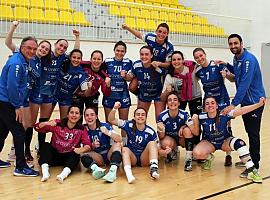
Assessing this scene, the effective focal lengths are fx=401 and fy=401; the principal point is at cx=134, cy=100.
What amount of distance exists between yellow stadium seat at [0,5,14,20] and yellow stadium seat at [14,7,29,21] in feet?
0.46

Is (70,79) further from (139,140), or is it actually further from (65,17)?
(65,17)

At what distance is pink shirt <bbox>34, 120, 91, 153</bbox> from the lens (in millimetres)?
4508

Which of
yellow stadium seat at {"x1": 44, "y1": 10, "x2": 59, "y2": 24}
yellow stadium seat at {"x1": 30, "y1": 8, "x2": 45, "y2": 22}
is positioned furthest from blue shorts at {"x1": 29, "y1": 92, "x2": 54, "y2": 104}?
yellow stadium seat at {"x1": 44, "y1": 10, "x2": 59, "y2": 24}

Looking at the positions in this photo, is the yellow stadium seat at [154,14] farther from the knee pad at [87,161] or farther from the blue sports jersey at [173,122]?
the knee pad at [87,161]

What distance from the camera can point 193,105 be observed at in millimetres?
5293

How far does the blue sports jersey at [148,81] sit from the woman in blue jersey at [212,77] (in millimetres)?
553

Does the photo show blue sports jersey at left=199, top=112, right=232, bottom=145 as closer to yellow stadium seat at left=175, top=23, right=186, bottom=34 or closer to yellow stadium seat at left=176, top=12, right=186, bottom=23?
yellow stadium seat at left=175, top=23, right=186, bottom=34

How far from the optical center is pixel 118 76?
534 cm

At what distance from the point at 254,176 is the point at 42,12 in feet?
25.0

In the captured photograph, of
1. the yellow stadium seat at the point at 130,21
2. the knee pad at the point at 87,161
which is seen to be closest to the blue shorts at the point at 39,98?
the knee pad at the point at 87,161

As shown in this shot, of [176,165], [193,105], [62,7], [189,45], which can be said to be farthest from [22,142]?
[189,45]

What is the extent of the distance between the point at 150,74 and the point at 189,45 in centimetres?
815

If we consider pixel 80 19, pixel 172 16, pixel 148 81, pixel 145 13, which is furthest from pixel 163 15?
pixel 148 81

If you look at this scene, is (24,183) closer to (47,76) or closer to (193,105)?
(47,76)
